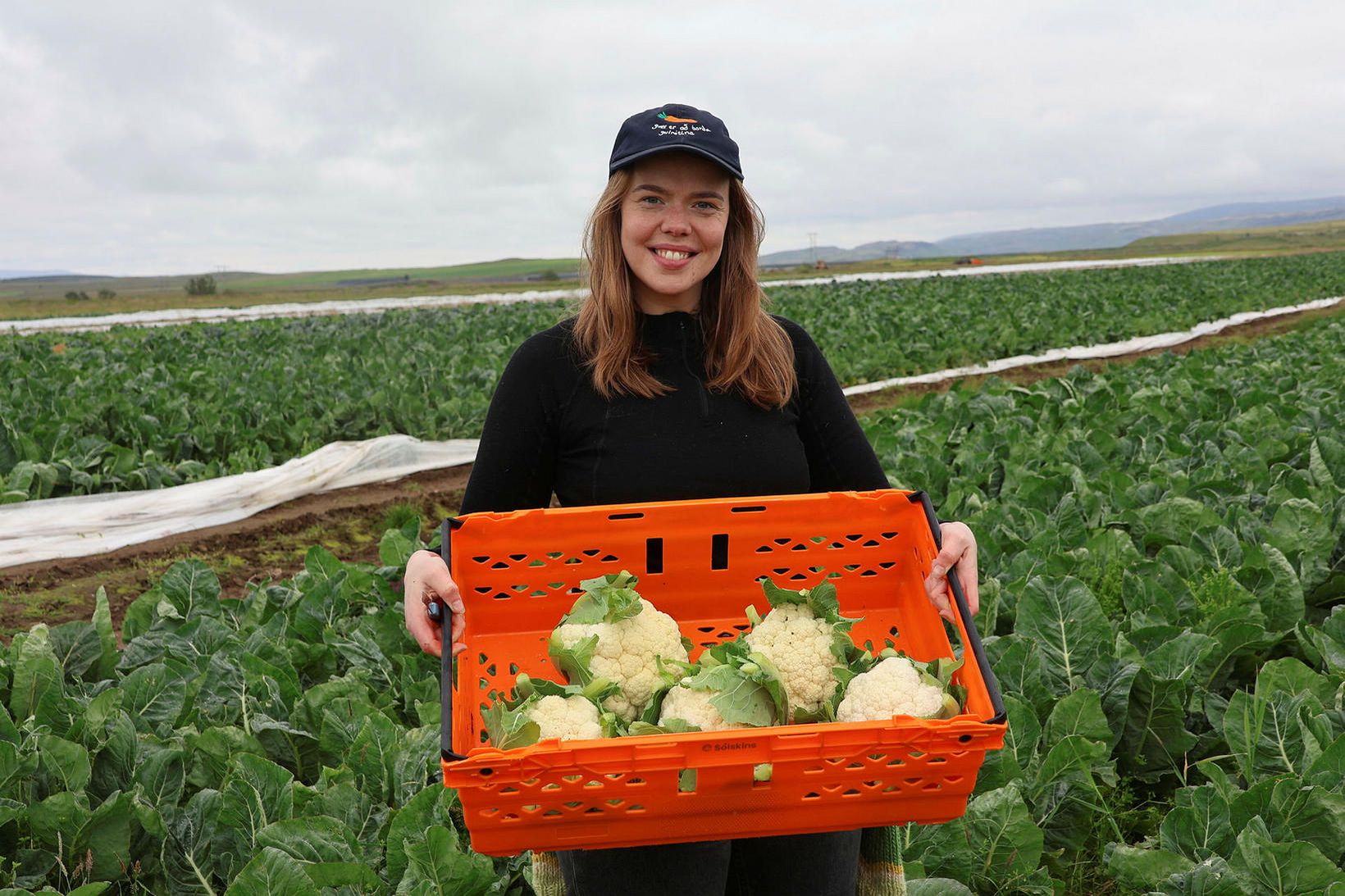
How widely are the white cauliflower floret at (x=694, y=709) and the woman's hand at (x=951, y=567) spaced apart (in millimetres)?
501

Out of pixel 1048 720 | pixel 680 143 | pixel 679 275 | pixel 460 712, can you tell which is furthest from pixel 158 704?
pixel 1048 720

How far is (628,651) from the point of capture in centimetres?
222

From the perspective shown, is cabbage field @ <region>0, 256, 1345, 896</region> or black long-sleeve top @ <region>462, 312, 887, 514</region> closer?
black long-sleeve top @ <region>462, 312, 887, 514</region>

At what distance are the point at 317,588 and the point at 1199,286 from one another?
86.0ft

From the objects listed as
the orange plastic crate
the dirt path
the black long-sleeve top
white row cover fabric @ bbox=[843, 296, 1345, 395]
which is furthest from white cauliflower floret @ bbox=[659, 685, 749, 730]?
white row cover fabric @ bbox=[843, 296, 1345, 395]

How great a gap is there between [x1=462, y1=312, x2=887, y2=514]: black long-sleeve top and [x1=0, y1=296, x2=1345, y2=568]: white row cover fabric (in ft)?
20.0

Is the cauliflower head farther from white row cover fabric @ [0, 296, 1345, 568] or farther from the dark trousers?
white row cover fabric @ [0, 296, 1345, 568]

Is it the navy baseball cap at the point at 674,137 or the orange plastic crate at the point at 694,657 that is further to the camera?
the navy baseball cap at the point at 674,137

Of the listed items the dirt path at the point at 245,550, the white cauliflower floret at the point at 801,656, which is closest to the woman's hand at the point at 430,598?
the white cauliflower floret at the point at 801,656

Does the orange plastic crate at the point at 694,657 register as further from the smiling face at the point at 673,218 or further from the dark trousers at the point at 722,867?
the smiling face at the point at 673,218

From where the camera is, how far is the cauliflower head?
2.17m

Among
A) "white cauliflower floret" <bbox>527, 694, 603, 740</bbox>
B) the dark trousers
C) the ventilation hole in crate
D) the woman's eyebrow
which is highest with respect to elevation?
the woman's eyebrow

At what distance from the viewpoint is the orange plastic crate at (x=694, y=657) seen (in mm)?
1531

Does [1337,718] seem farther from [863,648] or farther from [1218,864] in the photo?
[863,648]
